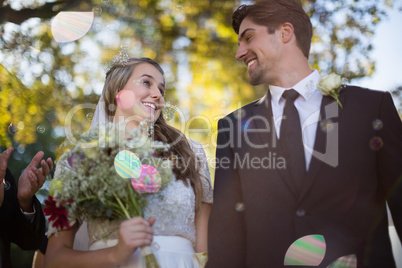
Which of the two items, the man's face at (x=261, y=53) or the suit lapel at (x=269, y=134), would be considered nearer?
the suit lapel at (x=269, y=134)

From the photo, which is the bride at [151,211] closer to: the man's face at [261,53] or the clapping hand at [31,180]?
the clapping hand at [31,180]

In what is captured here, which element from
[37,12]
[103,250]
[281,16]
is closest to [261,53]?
[281,16]

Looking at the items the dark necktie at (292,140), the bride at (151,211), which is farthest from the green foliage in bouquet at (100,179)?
the dark necktie at (292,140)

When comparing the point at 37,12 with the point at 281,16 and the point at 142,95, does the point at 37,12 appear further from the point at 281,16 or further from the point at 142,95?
the point at 281,16

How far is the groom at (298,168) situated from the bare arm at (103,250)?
2.21ft

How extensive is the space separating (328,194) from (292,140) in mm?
482

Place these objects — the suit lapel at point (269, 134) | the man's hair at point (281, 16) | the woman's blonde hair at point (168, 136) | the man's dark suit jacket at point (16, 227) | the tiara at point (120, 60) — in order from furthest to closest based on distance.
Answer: the tiara at point (120, 60) < the man's dark suit jacket at point (16, 227) < the woman's blonde hair at point (168, 136) < the man's hair at point (281, 16) < the suit lapel at point (269, 134)

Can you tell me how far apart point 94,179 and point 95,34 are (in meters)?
8.19

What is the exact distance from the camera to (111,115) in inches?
172

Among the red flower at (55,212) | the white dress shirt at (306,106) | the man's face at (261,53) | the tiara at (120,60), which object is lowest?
the red flower at (55,212)

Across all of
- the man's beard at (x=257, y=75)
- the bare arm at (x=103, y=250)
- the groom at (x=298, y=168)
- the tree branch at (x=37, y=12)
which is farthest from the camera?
the tree branch at (x=37, y=12)

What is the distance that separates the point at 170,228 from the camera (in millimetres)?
3736

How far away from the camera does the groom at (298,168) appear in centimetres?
313

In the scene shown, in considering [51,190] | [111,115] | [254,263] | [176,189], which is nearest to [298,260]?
[254,263]
